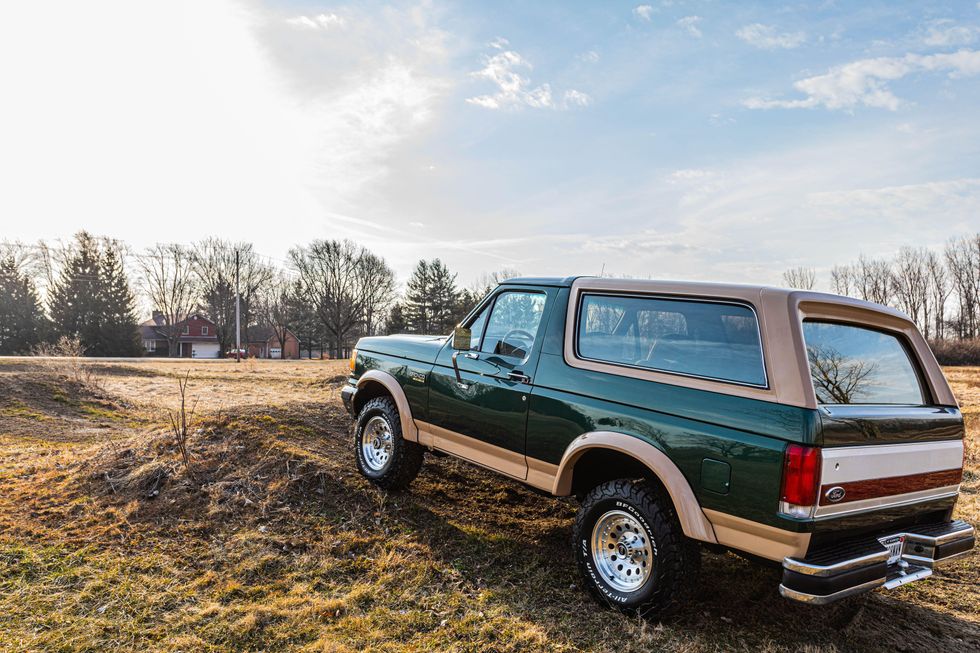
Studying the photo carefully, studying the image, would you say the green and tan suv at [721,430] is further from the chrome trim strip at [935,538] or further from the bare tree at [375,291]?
the bare tree at [375,291]

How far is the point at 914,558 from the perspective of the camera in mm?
3244

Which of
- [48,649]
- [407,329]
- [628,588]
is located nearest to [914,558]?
[628,588]

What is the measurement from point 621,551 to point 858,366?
182cm

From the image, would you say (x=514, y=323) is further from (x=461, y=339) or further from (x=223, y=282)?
(x=223, y=282)

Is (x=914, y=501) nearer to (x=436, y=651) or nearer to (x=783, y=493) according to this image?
(x=783, y=493)

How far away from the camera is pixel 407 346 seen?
17.3 feet

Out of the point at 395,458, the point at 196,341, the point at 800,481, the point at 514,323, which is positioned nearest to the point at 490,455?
the point at 514,323

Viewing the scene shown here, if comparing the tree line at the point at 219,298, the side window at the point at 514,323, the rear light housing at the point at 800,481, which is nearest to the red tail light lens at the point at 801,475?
the rear light housing at the point at 800,481

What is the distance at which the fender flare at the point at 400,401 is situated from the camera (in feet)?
16.6

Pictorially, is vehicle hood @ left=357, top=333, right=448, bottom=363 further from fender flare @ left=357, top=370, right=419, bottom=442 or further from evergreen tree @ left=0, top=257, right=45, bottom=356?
evergreen tree @ left=0, top=257, right=45, bottom=356

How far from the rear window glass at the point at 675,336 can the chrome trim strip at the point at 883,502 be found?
2.27 feet

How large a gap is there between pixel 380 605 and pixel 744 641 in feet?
7.23

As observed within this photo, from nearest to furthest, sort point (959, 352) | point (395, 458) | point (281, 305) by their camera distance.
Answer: point (395, 458) → point (959, 352) → point (281, 305)

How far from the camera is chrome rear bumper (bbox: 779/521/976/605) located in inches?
107
